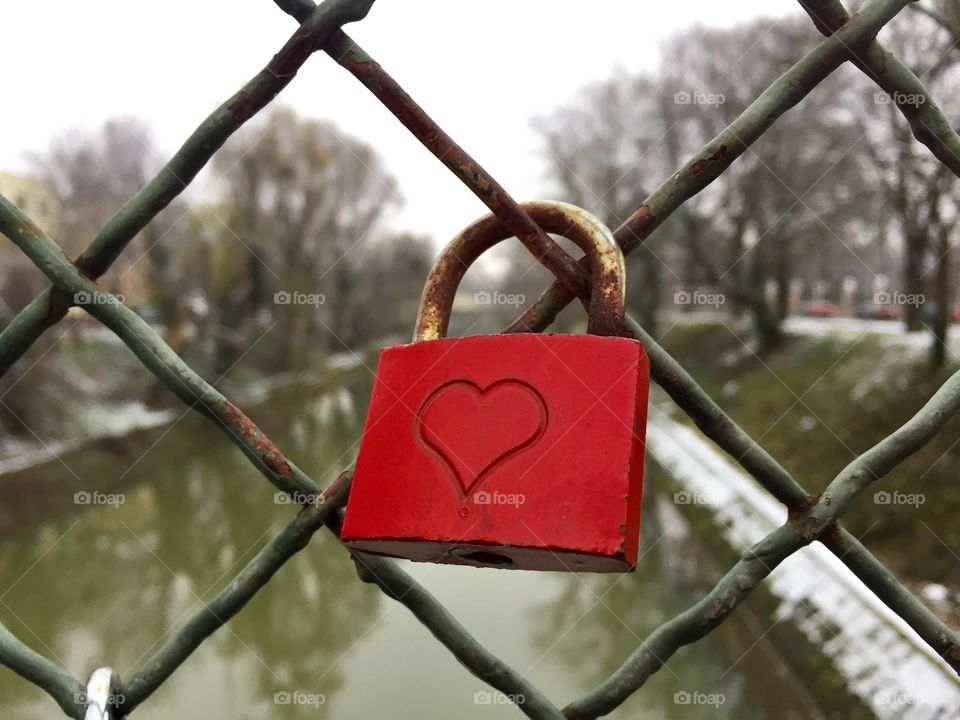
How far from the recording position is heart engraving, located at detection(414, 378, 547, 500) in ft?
1.13

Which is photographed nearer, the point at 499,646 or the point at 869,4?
the point at 869,4

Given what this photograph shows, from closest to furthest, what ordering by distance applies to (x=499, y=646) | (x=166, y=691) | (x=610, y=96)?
(x=166, y=691)
(x=499, y=646)
(x=610, y=96)

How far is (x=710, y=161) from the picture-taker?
38 centimetres

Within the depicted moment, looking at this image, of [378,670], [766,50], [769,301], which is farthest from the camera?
[769,301]

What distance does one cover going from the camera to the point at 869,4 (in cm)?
39

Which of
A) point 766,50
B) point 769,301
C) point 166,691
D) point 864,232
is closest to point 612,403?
point 166,691

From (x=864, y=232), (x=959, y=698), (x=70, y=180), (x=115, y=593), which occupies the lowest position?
(x=959, y=698)

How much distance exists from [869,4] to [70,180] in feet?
Result: 18.9

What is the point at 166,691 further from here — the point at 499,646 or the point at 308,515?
the point at 308,515
